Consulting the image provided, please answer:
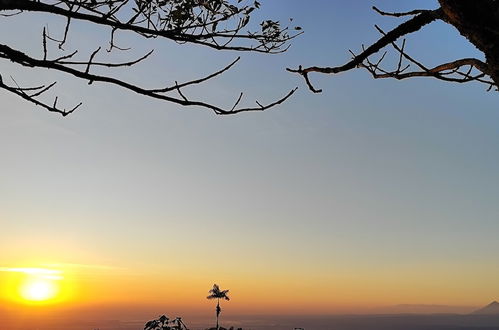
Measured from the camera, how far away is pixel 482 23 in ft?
7.81

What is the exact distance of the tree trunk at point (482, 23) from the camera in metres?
2.37

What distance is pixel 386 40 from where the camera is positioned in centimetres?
296

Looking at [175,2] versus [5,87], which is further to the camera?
[175,2]

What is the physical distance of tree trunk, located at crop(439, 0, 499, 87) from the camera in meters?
2.37

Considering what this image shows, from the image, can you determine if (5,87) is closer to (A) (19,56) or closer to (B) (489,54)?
(A) (19,56)

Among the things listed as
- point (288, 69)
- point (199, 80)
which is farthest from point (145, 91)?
point (288, 69)

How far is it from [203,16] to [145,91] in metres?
1.75

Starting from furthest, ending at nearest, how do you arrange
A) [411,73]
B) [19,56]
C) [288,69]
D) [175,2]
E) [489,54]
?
[175,2], [288,69], [411,73], [19,56], [489,54]

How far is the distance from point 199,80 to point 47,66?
71cm

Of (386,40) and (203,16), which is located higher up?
(203,16)

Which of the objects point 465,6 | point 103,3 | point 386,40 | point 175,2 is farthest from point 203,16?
point 465,6

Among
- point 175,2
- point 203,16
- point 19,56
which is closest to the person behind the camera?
point 19,56

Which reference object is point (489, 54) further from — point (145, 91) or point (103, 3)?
point (103, 3)

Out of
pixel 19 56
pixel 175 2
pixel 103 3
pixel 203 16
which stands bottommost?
pixel 19 56
